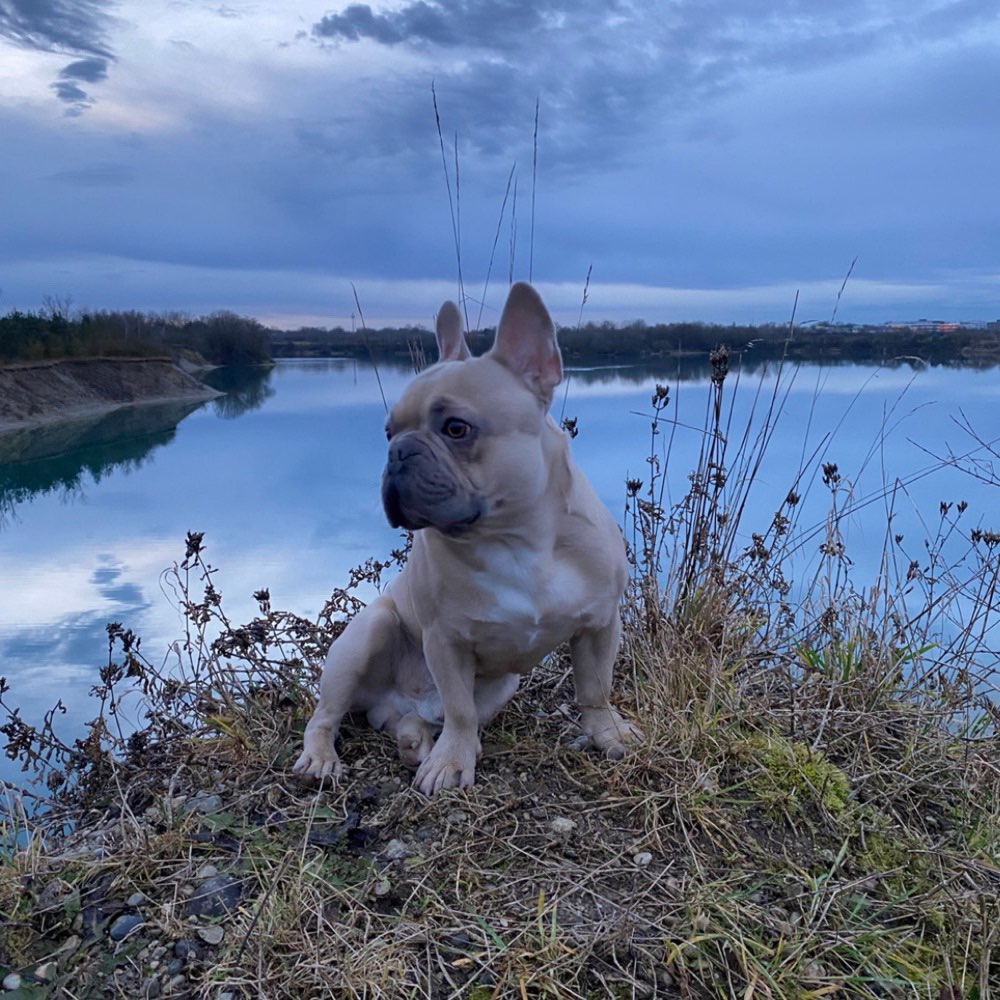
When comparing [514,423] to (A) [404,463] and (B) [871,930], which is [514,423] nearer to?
(A) [404,463]

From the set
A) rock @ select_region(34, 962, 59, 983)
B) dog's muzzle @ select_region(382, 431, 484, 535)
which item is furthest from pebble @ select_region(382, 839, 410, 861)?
dog's muzzle @ select_region(382, 431, 484, 535)

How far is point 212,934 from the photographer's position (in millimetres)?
2021

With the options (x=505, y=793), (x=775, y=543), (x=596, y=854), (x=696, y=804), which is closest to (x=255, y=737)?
(x=505, y=793)

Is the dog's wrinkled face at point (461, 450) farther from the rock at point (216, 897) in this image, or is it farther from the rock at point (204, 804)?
the rock at point (204, 804)

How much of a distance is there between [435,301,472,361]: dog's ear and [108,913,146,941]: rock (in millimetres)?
1697

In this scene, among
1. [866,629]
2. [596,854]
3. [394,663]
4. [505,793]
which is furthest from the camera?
[866,629]

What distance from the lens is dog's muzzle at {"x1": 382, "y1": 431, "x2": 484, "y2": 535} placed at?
2055 mm

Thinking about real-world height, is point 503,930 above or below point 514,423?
below

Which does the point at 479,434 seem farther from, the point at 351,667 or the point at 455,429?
the point at 351,667

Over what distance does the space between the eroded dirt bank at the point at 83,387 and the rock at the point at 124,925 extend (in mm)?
11801

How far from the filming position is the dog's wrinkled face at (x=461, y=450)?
2.07 meters

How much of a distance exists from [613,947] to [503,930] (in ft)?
0.86

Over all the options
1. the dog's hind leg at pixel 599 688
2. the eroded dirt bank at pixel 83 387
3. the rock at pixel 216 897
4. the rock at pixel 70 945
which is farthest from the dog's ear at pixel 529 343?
the eroded dirt bank at pixel 83 387

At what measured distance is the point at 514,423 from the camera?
2191 millimetres
